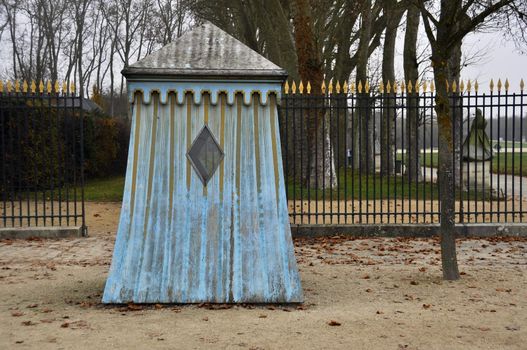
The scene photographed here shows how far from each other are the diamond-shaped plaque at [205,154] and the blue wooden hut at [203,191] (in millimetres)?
10

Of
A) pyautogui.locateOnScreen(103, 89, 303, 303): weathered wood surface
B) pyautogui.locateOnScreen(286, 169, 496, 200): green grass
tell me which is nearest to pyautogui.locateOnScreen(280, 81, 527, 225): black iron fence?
pyautogui.locateOnScreen(286, 169, 496, 200): green grass

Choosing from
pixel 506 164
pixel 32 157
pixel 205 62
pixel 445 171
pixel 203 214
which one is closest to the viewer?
pixel 203 214

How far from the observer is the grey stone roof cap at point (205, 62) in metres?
6.59

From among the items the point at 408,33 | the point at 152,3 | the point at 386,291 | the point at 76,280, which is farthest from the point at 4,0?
the point at 386,291

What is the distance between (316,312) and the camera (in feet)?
20.8

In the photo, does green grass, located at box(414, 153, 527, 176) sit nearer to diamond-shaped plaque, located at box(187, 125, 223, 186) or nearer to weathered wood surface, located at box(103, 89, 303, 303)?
weathered wood surface, located at box(103, 89, 303, 303)

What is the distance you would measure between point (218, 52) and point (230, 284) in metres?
2.40

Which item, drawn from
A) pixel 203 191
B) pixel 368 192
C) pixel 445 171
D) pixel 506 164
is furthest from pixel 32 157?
pixel 445 171

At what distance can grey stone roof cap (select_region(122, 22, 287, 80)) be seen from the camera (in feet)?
21.6

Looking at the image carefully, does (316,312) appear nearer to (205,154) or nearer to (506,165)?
(205,154)

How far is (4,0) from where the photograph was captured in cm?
3516

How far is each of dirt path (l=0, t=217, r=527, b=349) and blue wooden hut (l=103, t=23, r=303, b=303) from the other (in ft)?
0.88

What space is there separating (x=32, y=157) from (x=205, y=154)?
14099 mm

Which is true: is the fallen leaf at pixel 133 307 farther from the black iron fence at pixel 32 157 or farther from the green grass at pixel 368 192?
the black iron fence at pixel 32 157
